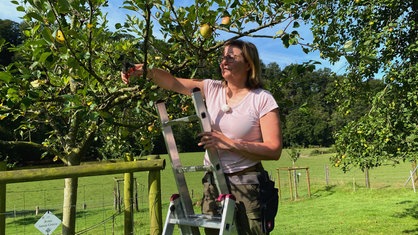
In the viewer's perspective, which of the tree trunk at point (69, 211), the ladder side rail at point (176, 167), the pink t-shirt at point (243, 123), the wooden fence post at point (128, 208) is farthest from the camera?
the tree trunk at point (69, 211)

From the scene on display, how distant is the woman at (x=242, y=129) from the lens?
221cm

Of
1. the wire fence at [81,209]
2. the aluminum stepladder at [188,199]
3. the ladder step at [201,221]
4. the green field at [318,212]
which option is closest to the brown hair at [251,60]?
the aluminum stepladder at [188,199]

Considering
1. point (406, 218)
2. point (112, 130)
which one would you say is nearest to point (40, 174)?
point (112, 130)

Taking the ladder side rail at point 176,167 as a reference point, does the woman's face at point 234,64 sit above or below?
above

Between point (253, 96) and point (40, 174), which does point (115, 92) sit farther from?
point (253, 96)

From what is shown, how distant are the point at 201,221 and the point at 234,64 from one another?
94cm

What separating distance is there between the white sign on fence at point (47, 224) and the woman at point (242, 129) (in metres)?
1.29

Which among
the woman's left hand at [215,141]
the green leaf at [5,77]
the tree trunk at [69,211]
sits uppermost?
the green leaf at [5,77]

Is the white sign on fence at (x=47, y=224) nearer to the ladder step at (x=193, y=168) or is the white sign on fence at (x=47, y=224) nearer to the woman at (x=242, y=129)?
the ladder step at (x=193, y=168)

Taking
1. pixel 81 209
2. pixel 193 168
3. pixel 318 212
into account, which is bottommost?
pixel 318 212

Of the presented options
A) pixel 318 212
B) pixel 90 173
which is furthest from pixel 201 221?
pixel 318 212

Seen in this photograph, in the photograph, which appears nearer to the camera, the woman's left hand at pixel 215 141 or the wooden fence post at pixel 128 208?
the woman's left hand at pixel 215 141

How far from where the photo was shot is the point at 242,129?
7.59 ft

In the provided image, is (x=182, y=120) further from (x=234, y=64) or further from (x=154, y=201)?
(x=154, y=201)
